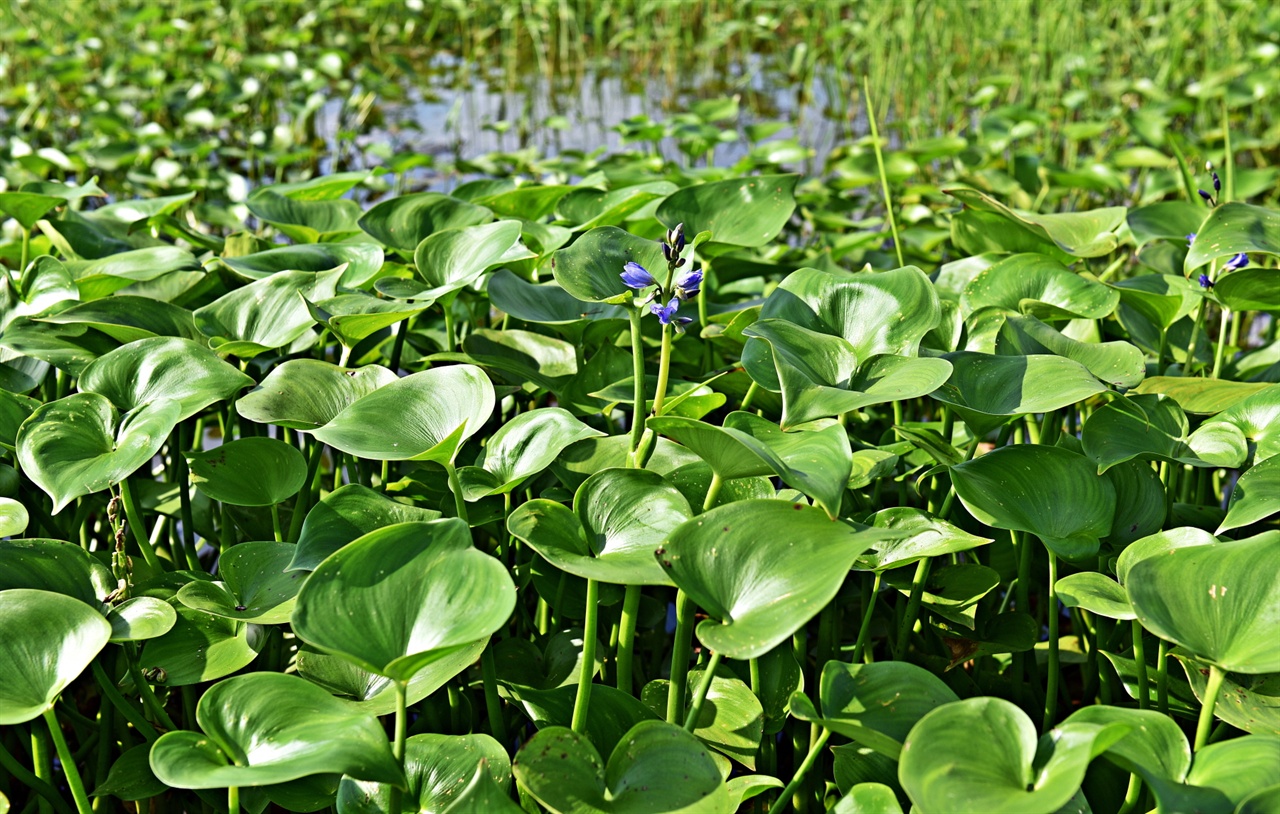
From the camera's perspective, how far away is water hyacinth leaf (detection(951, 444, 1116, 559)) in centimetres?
117

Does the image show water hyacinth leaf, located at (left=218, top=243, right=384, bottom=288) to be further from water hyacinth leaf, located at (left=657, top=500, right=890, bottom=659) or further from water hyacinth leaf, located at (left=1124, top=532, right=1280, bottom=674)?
water hyacinth leaf, located at (left=1124, top=532, right=1280, bottom=674)

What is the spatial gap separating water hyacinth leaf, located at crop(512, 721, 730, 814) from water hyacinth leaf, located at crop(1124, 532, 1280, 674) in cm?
41

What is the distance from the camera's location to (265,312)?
5.03 feet

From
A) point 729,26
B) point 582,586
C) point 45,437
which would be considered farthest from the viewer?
point 729,26

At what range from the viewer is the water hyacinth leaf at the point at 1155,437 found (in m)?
1.27

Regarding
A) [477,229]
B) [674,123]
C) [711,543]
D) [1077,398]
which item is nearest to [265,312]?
[477,229]

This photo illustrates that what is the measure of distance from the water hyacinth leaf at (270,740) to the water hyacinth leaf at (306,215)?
3.62ft

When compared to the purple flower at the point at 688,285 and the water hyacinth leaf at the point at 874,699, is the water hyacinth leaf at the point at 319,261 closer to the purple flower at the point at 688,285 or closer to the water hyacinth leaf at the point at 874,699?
the purple flower at the point at 688,285

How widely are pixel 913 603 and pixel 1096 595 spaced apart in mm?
243

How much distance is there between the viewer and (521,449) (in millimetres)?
1251

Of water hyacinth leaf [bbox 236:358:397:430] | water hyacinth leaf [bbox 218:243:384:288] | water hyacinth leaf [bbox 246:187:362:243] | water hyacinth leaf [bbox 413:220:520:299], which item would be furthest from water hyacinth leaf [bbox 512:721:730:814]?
water hyacinth leaf [bbox 246:187:362:243]

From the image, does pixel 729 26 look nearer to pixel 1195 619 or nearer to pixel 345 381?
pixel 345 381

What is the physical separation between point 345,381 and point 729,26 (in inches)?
204

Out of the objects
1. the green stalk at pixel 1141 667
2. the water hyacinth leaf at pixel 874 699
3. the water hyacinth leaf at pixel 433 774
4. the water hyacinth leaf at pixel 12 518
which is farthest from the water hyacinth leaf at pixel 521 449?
the green stalk at pixel 1141 667
